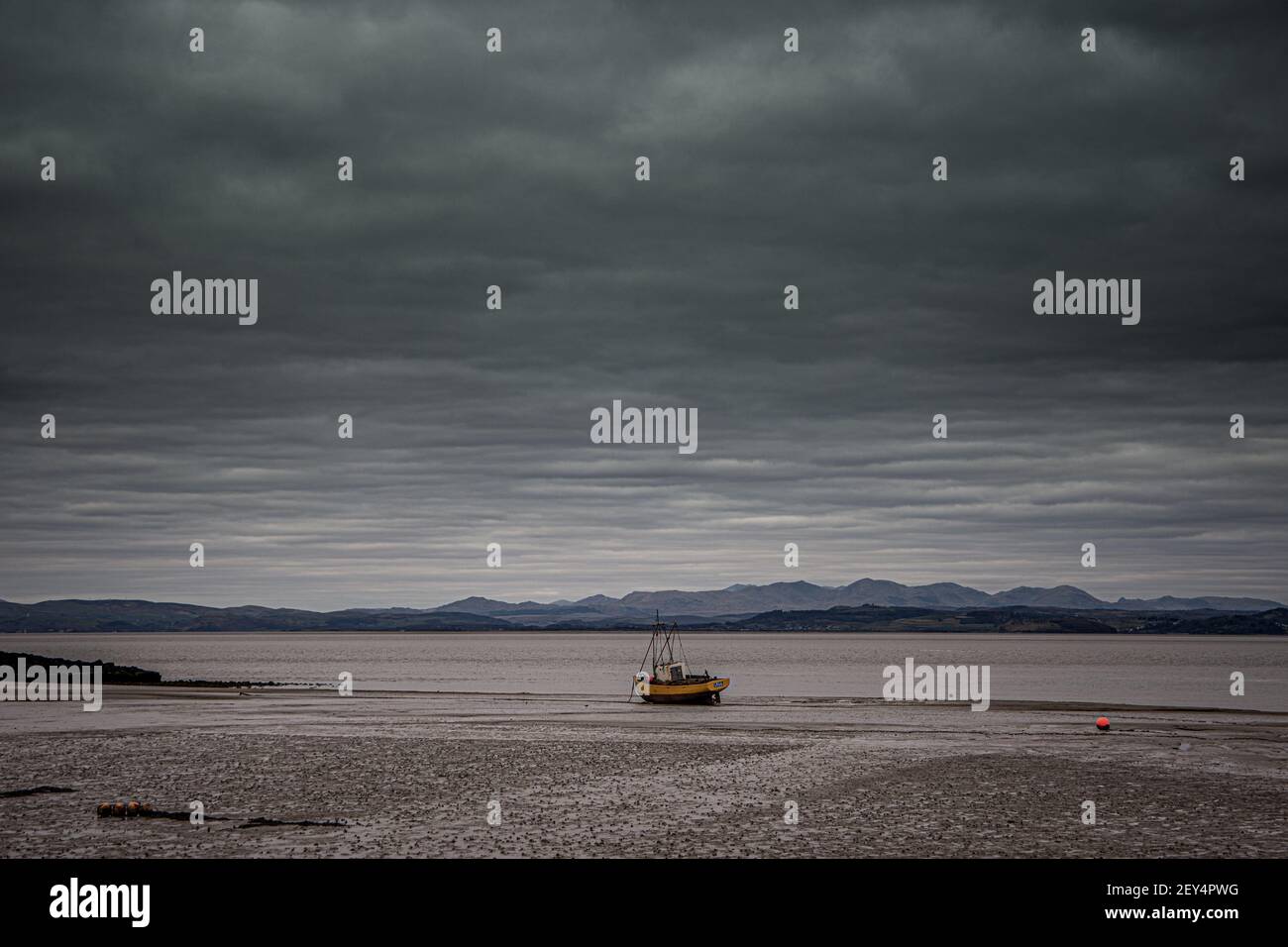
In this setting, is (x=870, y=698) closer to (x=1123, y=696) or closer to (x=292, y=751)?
(x=1123, y=696)

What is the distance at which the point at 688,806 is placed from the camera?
32.9 metres

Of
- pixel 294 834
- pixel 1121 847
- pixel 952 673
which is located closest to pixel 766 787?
pixel 1121 847

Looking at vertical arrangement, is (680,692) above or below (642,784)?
below

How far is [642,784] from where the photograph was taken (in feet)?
124

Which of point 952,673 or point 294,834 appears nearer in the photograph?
point 294,834

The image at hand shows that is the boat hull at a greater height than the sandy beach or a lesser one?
lesser

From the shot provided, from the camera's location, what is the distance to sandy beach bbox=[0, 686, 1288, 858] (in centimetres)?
→ 2708

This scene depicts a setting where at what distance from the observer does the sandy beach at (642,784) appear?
1066 inches

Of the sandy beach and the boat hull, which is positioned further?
→ the boat hull

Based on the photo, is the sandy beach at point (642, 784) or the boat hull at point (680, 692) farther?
the boat hull at point (680, 692)

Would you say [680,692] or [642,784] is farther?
[680,692]

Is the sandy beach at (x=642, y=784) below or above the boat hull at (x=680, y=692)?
above
